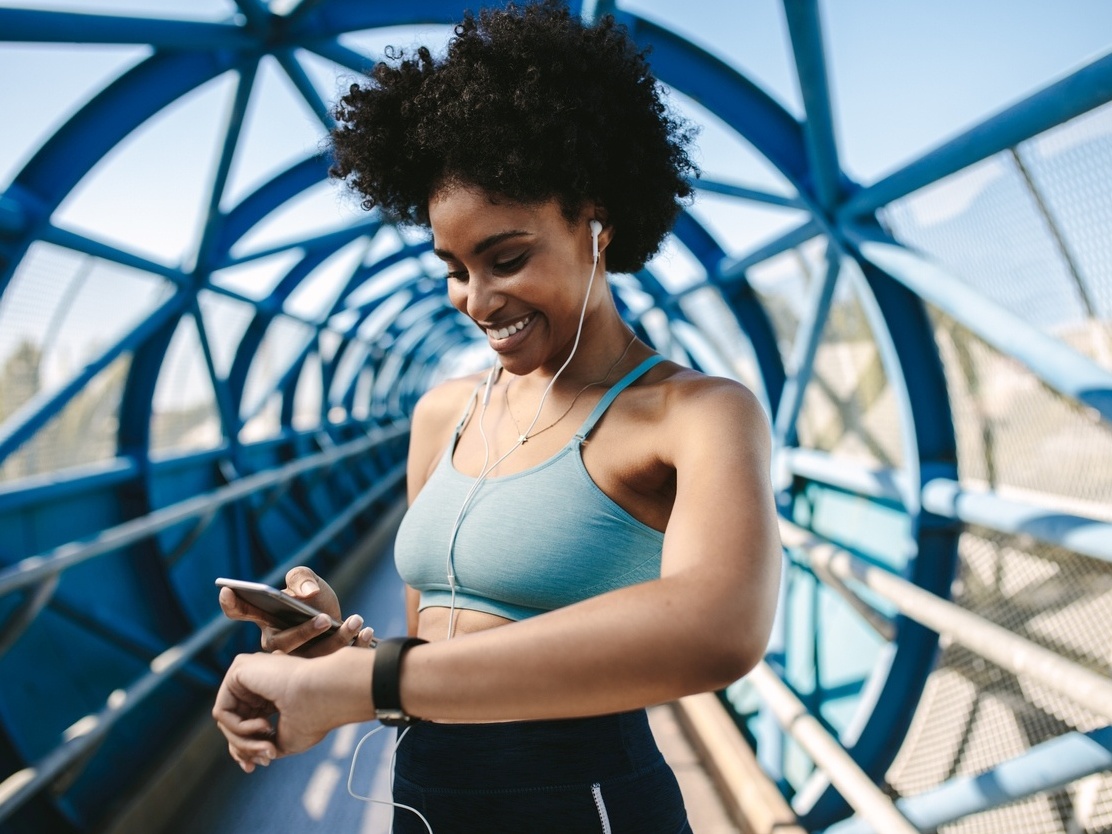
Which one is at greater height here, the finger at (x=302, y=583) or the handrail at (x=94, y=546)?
the handrail at (x=94, y=546)

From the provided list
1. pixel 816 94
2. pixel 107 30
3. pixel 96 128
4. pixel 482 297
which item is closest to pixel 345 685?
pixel 482 297

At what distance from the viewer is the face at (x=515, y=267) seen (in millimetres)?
1177

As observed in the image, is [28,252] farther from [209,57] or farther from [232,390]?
[232,390]

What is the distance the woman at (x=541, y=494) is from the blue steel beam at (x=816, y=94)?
4.67 feet

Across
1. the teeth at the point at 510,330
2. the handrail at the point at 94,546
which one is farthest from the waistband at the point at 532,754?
the handrail at the point at 94,546

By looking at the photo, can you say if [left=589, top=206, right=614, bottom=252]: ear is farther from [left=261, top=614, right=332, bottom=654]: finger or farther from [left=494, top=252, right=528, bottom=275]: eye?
[left=261, top=614, right=332, bottom=654]: finger

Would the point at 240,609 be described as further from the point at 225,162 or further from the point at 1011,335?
the point at 225,162

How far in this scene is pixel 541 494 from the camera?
1.16 m

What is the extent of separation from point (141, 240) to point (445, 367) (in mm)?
19043

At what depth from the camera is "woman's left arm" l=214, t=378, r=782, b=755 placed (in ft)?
2.31

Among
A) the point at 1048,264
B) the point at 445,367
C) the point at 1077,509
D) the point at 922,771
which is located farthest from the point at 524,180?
the point at 445,367

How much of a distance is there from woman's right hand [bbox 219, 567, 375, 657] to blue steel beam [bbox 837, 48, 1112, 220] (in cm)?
196

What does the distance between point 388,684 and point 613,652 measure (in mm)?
251

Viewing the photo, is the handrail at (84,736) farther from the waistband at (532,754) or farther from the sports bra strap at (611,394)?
the sports bra strap at (611,394)
